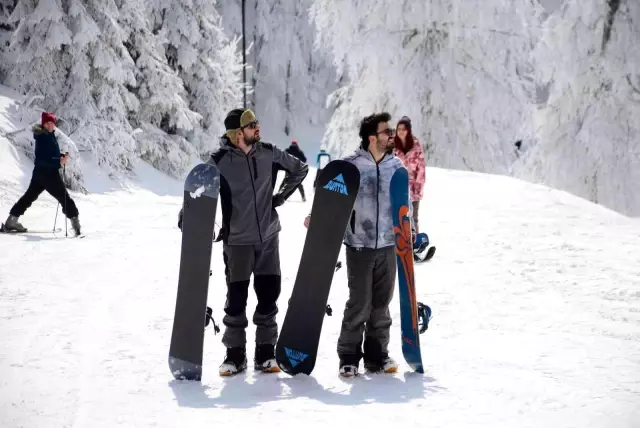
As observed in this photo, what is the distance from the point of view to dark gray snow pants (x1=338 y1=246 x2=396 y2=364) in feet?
13.5

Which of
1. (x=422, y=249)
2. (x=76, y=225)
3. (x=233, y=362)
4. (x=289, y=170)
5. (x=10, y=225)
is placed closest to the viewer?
(x=233, y=362)

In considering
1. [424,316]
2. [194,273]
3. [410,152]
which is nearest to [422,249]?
[410,152]

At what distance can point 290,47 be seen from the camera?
37594 mm

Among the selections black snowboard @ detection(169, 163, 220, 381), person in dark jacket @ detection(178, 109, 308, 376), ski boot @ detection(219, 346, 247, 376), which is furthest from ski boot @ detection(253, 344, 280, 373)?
black snowboard @ detection(169, 163, 220, 381)

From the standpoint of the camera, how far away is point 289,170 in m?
4.37

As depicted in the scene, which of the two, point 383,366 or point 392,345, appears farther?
point 392,345

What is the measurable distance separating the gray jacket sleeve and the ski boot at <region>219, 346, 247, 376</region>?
1.11m

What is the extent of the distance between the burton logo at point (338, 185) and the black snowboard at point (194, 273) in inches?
30.3

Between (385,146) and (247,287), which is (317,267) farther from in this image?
(385,146)

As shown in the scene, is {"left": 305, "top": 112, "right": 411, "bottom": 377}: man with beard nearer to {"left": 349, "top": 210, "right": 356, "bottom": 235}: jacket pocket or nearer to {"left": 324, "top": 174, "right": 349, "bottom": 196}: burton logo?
{"left": 349, "top": 210, "right": 356, "bottom": 235}: jacket pocket

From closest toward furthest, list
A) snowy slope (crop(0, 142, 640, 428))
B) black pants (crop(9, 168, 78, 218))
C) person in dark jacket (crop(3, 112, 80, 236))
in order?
snowy slope (crop(0, 142, 640, 428)), person in dark jacket (crop(3, 112, 80, 236)), black pants (crop(9, 168, 78, 218))

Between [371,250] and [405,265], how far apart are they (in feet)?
0.92

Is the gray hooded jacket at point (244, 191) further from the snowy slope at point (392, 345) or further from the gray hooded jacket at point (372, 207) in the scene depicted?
the snowy slope at point (392, 345)

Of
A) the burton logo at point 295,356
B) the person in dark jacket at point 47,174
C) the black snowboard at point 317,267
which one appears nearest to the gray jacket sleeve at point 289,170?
the black snowboard at point 317,267
